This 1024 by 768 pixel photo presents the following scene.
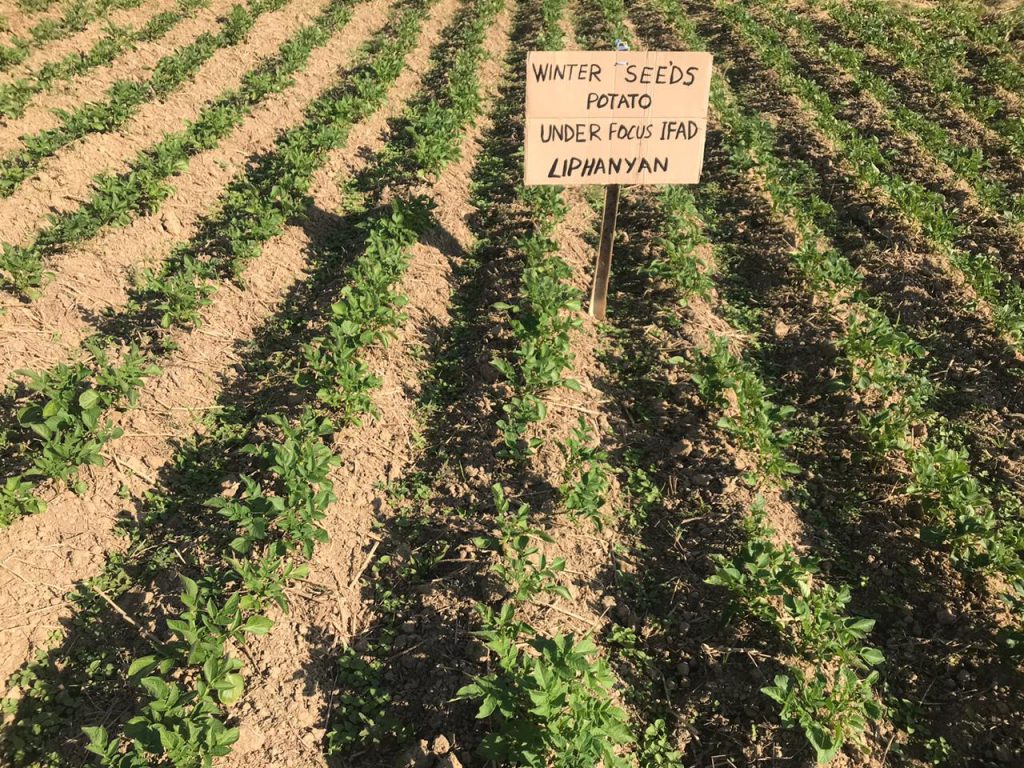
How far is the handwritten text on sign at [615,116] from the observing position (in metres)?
4.61

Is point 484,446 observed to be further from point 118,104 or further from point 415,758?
point 118,104

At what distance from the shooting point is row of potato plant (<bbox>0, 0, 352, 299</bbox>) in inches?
204

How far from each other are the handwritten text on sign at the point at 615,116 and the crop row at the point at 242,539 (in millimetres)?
1877

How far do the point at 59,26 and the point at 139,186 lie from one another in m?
6.49

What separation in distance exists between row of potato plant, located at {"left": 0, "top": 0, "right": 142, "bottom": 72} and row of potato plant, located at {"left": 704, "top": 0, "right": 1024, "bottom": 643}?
11.2 meters

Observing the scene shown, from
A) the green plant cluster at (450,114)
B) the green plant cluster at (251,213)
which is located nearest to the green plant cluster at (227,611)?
the green plant cluster at (251,213)

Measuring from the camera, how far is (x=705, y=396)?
480 centimetres

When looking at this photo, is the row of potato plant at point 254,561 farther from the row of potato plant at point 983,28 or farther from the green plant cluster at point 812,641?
the row of potato plant at point 983,28

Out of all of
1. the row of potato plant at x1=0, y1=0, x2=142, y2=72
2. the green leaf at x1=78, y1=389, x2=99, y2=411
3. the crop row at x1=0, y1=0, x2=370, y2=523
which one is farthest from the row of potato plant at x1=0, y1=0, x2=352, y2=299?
the row of potato plant at x1=0, y1=0, x2=142, y2=72

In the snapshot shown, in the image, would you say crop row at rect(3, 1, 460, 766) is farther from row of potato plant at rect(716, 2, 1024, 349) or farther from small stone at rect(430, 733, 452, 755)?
row of potato plant at rect(716, 2, 1024, 349)

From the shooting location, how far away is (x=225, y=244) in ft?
20.8

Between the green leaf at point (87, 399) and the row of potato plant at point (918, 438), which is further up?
the green leaf at point (87, 399)

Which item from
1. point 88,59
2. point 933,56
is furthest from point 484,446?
point 933,56

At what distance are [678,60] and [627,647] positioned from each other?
4.36 m
